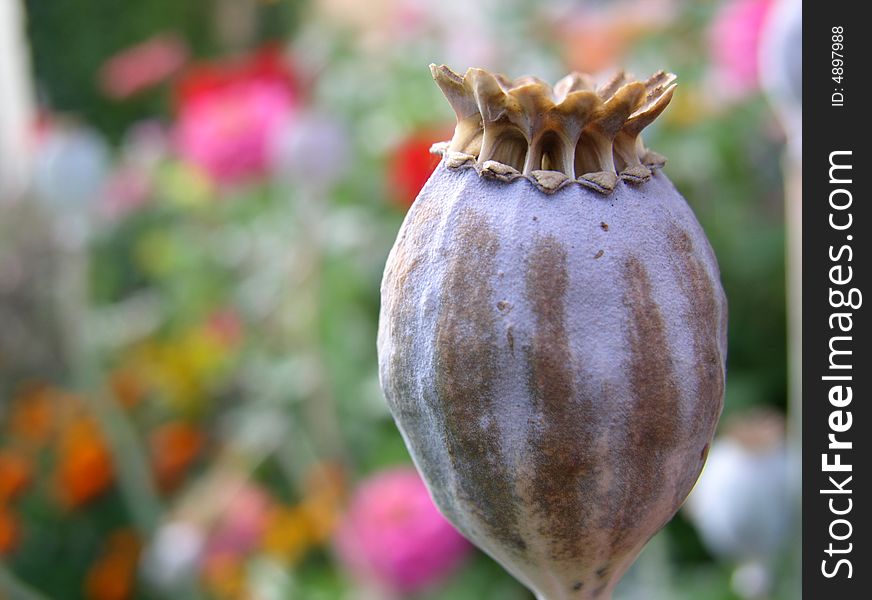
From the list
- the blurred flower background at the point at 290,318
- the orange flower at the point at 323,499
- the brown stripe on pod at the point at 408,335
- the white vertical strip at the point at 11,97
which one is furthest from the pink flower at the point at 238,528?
the white vertical strip at the point at 11,97

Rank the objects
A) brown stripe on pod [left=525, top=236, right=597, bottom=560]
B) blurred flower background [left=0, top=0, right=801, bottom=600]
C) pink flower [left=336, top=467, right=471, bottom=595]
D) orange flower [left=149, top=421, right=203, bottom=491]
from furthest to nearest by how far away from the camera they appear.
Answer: orange flower [left=149, top=421, right=203, bottom=491], blurred flower background [left=0, top=0, right=801, bottom=600], pink flower [left=336, top=467, right=471, bottom=595], brown stripe on pod [left=525, top=236, right=597, bottom=560]

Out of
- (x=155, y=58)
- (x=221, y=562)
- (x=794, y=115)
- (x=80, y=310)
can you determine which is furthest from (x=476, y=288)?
(x=155, y=58)

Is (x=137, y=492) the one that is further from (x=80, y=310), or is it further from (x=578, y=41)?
(x=578, y=41)

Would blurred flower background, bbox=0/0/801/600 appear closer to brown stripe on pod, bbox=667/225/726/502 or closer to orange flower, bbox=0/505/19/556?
orange flower, bbox=0/505/19/556

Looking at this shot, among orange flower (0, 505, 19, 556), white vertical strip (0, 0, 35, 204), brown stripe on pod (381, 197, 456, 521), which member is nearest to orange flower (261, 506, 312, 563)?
orange flower (0, 505, 19, 556)

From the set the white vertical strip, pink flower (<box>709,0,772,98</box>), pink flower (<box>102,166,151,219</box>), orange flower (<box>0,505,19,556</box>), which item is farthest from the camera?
the white vertical strip

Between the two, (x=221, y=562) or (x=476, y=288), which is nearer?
(x=476, y=288)

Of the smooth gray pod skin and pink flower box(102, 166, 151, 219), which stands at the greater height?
the smooth gray pod skin
